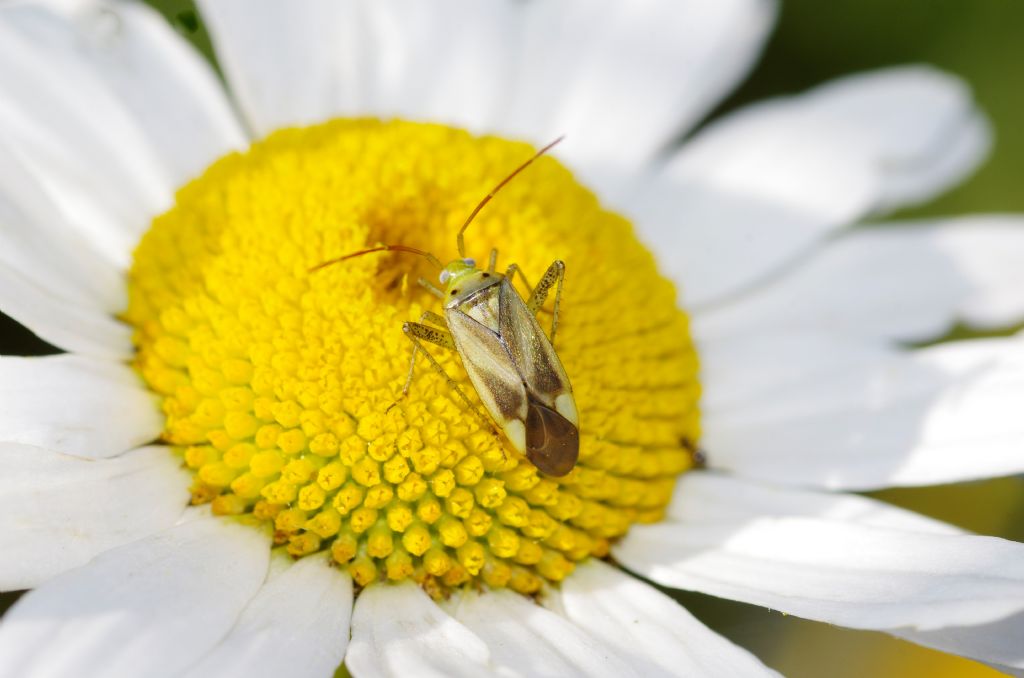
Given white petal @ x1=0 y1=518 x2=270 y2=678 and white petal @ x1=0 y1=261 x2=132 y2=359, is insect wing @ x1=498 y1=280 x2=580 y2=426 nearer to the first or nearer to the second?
white petal @ x1=0 y1=518 x2=270 y2=678

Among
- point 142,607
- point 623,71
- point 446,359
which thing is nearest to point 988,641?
point 446,359

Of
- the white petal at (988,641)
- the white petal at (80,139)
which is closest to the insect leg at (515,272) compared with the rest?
the white petal at (80,139)

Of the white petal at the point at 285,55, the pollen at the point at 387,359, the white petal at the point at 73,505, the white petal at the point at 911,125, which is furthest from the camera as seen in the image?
the white petal at the point at 911,125

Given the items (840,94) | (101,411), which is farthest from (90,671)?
(840,94)

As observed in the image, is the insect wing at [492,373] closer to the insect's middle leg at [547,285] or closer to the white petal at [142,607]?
the insect's middle leg at [547,285]

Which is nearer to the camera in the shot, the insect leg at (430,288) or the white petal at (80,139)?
the insect leg at (430,288)

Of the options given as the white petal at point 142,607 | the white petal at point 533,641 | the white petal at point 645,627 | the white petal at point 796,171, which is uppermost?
the white petal at point 796,171

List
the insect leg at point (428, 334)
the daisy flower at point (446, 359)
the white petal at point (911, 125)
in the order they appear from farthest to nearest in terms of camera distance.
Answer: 1. the white petal at point (911, 125)
2. the insect leg at point (428, 334)
3. the daisy flower at point (446, 359)
